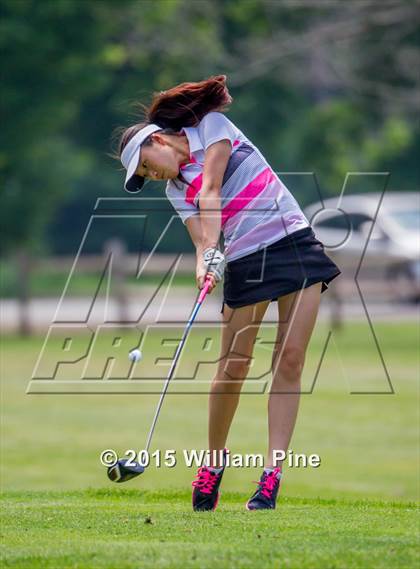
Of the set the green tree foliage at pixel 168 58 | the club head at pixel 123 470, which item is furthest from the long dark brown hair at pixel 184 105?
the green tree foliage at pixel 168 58

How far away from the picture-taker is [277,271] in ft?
21.1

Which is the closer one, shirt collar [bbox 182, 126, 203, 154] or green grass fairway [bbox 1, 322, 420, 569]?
green grass fairway [bbox 1, 322, 420, 569]

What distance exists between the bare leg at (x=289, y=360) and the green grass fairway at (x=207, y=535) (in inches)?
15.3

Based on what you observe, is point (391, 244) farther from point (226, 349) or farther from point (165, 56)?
point (226, 349)

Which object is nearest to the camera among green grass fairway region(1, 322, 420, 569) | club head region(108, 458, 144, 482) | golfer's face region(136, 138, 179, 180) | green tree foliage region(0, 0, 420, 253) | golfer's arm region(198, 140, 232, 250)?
green grass fairway region(1, 322, 420, 569)

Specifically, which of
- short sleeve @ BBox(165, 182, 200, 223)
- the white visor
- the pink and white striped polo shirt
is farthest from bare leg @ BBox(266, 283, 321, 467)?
the white visor

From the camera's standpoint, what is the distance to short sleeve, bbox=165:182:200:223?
6.46m

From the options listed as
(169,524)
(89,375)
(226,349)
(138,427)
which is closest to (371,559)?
(169,524)

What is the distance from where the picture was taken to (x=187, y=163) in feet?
21.2

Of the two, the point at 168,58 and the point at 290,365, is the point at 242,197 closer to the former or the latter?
the point at 290,365

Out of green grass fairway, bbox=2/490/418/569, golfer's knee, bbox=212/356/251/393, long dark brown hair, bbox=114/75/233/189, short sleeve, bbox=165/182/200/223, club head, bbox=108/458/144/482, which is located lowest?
green grass fairway, bbox=2/490/418/569

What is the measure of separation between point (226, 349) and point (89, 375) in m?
11.4

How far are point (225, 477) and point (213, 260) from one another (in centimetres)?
553

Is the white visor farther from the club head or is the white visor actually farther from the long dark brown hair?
the club head
